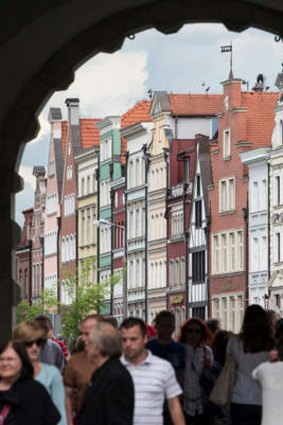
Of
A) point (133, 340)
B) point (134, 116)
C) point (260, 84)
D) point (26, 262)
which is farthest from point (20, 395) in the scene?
point (26, 262)

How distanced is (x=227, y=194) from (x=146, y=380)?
311 feet

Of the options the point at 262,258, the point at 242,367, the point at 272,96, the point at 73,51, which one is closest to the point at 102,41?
the point at 73,51

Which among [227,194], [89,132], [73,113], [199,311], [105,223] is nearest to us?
[227,194]

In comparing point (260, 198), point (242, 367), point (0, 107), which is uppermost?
point (260, 198)

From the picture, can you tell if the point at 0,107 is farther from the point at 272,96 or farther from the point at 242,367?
the point at 272,96

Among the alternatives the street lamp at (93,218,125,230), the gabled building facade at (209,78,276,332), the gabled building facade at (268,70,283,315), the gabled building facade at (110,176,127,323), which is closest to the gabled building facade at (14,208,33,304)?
the street lamp at (93,218,125,230)

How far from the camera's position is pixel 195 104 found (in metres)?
124

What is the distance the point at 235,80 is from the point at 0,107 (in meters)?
86.6

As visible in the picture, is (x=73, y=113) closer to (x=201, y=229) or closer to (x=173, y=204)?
(x=173, y=204)

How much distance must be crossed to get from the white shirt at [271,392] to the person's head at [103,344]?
2908 mm

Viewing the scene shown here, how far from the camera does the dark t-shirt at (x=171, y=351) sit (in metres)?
21.4

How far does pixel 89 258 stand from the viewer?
138m

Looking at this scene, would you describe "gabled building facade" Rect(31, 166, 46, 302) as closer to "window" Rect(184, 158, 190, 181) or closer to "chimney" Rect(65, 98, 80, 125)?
"chimney" Rect(65, 98, 80, 125)

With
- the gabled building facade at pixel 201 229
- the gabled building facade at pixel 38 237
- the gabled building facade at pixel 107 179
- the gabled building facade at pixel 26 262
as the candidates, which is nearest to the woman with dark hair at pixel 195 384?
the gabled building facade at pixel 201 229
